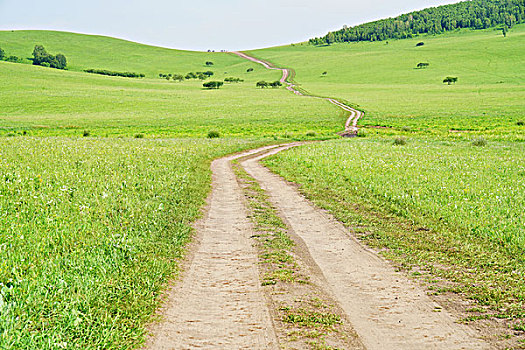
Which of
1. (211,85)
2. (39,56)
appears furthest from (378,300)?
(39,56)

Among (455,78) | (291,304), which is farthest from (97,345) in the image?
(455,78)

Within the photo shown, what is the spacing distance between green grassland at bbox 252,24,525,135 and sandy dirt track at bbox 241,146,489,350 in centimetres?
4556

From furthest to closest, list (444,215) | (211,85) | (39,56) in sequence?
(39,56) → (211,85) → (444,215)

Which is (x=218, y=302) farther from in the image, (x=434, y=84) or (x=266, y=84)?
(x=434, y=84)

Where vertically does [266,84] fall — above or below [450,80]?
above

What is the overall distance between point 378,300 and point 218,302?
9.20 feet

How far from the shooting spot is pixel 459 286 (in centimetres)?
749

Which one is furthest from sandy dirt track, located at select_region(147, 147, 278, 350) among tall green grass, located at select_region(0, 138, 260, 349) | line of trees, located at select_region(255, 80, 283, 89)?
line of trees, located at select_region(255, 80, 283, 89)

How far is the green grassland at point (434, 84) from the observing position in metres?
61.9

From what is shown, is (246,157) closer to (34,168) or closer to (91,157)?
(91,157)

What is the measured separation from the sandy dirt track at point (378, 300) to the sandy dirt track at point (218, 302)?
1.48 meters

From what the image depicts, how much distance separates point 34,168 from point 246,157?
1583 cm

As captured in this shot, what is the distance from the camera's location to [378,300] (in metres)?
7.00

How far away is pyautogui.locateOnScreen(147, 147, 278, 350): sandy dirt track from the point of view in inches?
220
